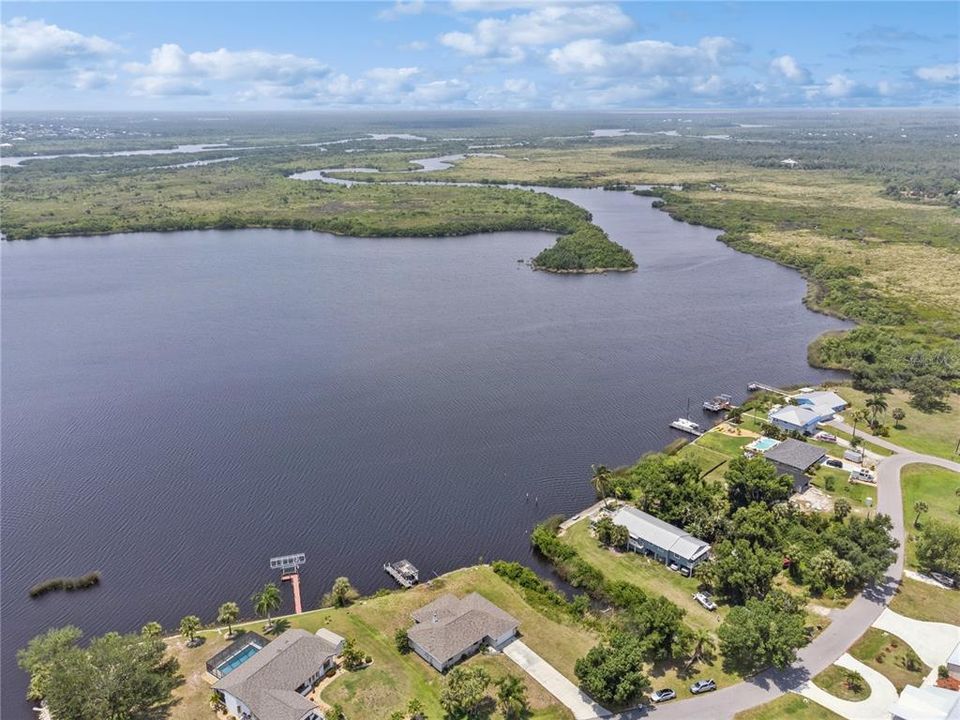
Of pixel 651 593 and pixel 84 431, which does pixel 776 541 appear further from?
pixel 84 431

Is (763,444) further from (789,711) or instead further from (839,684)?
(789,711)

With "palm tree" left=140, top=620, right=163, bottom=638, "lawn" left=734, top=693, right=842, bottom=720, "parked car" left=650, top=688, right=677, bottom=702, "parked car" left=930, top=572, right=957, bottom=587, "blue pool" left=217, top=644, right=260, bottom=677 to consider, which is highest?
"palm tree" left=140, top=620, right=163, bottom=638

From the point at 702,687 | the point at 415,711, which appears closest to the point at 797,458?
the point at 702,687

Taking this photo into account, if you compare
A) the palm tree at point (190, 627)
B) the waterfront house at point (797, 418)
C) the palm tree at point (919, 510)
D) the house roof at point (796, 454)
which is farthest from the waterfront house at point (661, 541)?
the palm tree at point (190, 627)

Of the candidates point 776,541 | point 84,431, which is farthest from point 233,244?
point 776,541

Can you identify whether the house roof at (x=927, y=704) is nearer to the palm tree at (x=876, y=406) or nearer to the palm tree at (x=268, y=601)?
the palm tree at (x=268, y=601)

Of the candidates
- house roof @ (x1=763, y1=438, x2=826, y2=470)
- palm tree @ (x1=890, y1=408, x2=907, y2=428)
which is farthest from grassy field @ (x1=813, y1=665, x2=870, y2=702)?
palm tree @ (x1=890, y1=408, x2=907, y2=428)

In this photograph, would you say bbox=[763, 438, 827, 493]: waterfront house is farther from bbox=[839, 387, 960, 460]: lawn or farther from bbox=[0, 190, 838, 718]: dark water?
bbox=[0, 190, 838, 718]: dark water
